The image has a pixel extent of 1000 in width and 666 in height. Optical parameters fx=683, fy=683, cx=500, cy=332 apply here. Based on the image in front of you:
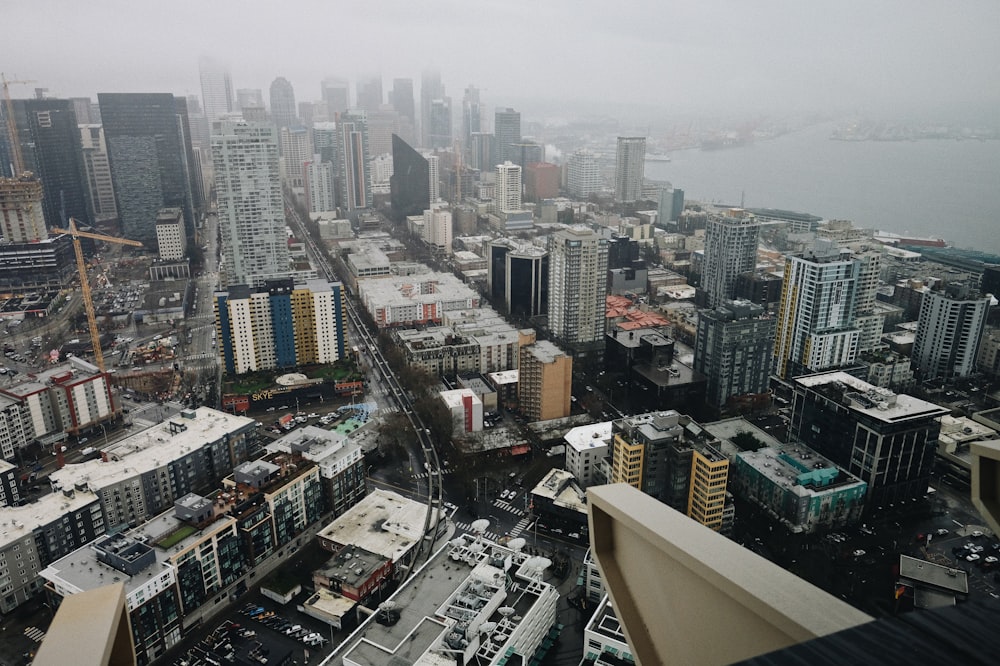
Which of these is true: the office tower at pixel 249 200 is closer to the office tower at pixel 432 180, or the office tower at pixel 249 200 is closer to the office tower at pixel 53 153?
the office tower at pixel 53 153

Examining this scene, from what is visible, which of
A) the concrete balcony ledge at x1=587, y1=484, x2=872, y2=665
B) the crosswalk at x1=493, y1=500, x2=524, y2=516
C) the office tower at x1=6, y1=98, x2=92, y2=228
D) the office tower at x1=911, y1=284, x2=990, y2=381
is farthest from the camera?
the office tower at x1=6, y1=98, x2=92, y2=228

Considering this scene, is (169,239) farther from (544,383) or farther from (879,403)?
(879,403)

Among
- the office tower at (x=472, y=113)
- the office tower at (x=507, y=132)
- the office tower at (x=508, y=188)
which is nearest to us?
the office tower at (x=508, y=188)

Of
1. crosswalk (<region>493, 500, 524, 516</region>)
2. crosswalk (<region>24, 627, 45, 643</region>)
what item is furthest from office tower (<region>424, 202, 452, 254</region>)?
crosswalk (<region>24, 627, 45, 643</region>)

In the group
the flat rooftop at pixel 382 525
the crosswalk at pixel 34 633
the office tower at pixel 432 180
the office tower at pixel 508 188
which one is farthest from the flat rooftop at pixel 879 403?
the office tower at pixel 432 180

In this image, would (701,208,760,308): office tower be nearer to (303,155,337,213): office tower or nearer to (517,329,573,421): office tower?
(517,329,573,421): office tower

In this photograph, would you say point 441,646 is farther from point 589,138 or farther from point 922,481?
point 589,138
